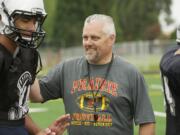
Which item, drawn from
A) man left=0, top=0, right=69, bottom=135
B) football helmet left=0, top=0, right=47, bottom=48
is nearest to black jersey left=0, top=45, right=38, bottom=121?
man left=0, top=0, right=69, bottom=135

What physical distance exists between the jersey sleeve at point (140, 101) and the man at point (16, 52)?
36.0 inches

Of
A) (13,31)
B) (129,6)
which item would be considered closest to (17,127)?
(13,31)

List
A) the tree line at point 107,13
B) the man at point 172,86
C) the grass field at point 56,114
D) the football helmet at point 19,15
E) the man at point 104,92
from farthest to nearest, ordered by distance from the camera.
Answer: the tree line at point 107,13 < the grass field at point 56,114 < the man at point 172,86 < the man at point 104,92 < the football helmet at point 19,15

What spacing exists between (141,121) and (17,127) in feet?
3.46

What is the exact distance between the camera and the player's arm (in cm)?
447

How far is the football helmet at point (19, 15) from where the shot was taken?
374 centimetres

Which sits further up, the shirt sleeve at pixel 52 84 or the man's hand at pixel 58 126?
the shirt sleeve at pixel 52 84

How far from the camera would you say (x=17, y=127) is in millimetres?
3867

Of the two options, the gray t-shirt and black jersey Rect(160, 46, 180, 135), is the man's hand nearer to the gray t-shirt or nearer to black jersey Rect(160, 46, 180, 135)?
the gray t-shirt

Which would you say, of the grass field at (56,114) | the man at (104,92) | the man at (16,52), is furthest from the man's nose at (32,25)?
the grass field at (56,114)

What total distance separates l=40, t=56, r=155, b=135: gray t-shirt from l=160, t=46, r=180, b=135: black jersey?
0.94 feet

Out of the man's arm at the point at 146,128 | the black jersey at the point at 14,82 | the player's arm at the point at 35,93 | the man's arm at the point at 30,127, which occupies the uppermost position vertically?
the black jersey at the point at 14,82

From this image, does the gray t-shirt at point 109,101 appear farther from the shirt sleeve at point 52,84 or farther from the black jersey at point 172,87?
the black jersey at point 172,87

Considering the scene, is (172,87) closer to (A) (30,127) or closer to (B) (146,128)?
(B) (146,128)
